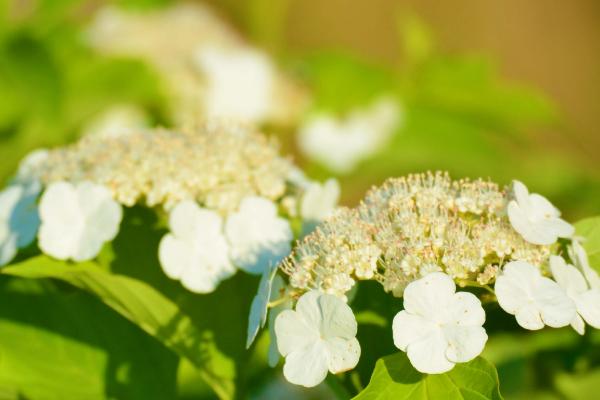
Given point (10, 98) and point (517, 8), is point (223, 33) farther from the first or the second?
point (517, 8)

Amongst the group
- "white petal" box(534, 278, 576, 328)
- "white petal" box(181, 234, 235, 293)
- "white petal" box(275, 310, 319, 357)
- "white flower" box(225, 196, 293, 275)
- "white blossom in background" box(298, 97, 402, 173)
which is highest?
"white petal" box(534, 278, 576, 328)

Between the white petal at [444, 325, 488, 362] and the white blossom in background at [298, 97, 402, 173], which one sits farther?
the white blossom in background at [298, 97, 402, 173]

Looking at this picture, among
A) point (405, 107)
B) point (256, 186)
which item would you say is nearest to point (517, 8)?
point (405, 107)

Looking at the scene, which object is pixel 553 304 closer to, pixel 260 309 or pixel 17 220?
pixel 260 309

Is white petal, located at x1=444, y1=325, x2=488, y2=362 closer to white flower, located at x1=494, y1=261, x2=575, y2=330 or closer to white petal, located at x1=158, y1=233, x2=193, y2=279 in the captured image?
white flower, located at x1=494, y1=261, x2=575, y2=330

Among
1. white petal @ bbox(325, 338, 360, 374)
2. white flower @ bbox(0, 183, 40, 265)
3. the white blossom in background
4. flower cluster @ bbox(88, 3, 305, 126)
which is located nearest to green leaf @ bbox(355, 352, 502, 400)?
white petal @ bbox(325, 338, 360, 374)

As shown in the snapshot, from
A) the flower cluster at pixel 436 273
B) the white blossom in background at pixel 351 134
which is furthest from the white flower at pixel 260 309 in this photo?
the white blossom in background at pixel 351 134

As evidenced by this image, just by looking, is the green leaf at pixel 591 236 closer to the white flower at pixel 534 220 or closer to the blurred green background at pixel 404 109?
the white flower at pixel 534 220
